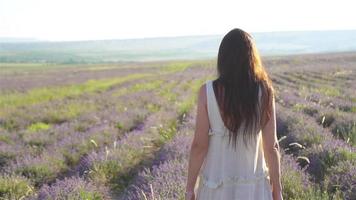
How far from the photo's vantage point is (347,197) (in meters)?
4.88

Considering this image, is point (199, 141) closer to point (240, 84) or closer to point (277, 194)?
point (240, 84)

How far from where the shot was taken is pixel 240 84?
10.1 feet

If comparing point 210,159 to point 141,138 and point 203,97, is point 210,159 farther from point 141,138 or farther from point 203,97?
point 141,138

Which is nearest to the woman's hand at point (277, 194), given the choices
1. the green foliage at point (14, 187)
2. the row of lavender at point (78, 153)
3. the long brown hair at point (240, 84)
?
the long brown hair at point (240, 84)

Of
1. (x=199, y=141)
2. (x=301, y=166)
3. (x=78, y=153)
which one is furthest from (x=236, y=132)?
(x=78, y=153)

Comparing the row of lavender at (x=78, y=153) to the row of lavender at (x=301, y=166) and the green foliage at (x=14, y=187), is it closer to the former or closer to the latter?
the green foliage at (x=14, y=187)

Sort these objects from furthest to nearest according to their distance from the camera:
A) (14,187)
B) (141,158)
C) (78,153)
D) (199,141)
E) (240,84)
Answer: (78,153) < (141,158) < (14,187) < (199,141) < (240,84)

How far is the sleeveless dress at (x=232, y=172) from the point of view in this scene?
3.22 metres

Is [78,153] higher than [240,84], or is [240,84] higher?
[240,84]

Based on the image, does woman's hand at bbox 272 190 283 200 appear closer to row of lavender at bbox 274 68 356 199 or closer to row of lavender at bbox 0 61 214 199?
row of lavender at bbox 274 68 356 199

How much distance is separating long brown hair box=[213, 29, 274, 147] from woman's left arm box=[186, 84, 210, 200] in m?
0.10

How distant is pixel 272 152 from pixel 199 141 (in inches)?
18.1

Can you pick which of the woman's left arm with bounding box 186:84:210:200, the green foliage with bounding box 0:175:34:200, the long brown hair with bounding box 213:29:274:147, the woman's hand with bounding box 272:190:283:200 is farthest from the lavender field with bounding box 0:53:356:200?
the long brown hair with bounding box 213:29:274:147

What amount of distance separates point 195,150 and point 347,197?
229 cm
